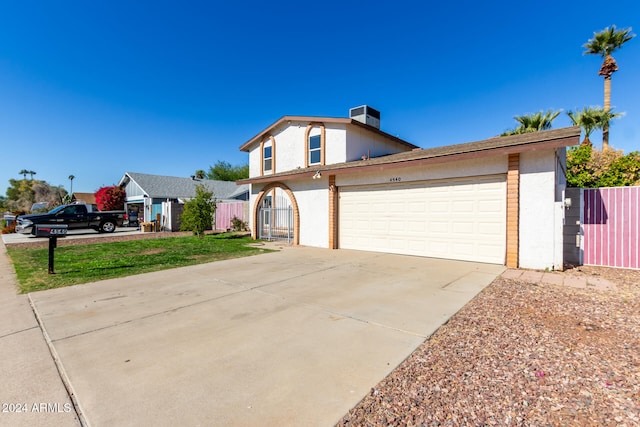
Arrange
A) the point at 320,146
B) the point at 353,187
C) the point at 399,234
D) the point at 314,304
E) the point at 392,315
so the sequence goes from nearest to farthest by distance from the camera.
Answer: the point at 392,315, the point at 314,304, the point at 399,234, the point at 353,187, the point at 320,146

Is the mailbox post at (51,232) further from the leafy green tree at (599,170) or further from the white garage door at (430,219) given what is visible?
the leafy green tree at (599,170)

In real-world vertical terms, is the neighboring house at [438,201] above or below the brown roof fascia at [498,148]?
below

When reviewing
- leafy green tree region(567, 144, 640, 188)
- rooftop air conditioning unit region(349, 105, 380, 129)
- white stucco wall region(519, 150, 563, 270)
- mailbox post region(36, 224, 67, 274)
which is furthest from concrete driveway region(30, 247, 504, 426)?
rooftop air conditioning unit region(349, 105, 380, 129)

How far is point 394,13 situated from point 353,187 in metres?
8.41

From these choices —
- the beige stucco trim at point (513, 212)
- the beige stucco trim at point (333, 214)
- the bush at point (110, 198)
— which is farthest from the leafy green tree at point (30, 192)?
the beige stucco trim at point (513, 212)

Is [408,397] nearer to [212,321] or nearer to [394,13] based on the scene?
[212,321]

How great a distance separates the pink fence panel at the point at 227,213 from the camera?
2211 centimetres

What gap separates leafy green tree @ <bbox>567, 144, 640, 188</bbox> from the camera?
34.0 ft

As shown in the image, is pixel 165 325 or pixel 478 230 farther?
pixel 478 230

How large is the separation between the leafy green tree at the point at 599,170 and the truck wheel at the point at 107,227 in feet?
89.0

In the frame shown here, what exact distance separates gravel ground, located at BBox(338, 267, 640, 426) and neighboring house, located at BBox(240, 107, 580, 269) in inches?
119

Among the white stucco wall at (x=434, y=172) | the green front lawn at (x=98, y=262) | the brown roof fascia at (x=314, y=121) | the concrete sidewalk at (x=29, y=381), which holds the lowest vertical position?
the concrete sidewalk at (x=29, y=381)

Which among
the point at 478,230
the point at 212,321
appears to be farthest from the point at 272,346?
the point at 478,230

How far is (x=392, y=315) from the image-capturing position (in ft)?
14.5
